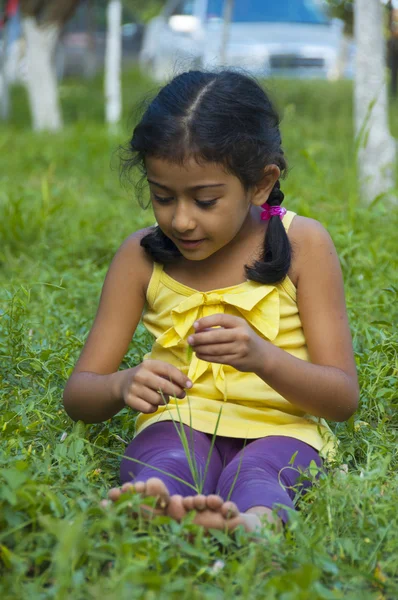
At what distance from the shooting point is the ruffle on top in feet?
7.79

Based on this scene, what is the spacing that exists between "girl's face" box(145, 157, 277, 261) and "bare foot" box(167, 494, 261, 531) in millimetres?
664

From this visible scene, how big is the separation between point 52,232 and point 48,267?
0.63 metres

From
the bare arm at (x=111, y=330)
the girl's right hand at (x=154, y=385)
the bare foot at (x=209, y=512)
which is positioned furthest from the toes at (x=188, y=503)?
the bare arm at (x=111, y=330)

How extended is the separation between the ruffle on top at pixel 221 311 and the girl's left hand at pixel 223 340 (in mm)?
274

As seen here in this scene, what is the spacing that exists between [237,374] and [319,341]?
22 cm

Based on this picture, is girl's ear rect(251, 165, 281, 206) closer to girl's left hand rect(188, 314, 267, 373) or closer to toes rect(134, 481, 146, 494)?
girl's left hand rect(188, 314, 267, 373)

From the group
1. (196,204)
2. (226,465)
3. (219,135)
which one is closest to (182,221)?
(196,204)

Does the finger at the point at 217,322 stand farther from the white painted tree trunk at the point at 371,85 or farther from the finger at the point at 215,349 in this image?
the white painted tree trunk at the point at 371,85

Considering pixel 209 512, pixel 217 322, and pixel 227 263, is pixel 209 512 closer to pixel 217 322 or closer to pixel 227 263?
pixel 217 322

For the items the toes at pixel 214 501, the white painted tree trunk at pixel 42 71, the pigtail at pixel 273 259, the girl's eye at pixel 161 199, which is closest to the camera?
the toes at pixel 214 501

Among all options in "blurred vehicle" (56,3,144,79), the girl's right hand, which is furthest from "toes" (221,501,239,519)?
"blurred vehicle" (56,3,144,79)

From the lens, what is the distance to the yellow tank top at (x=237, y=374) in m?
2.35

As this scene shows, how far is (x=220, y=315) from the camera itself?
6.78 ft

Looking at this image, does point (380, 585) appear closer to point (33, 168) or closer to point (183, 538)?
point (183, 538)
